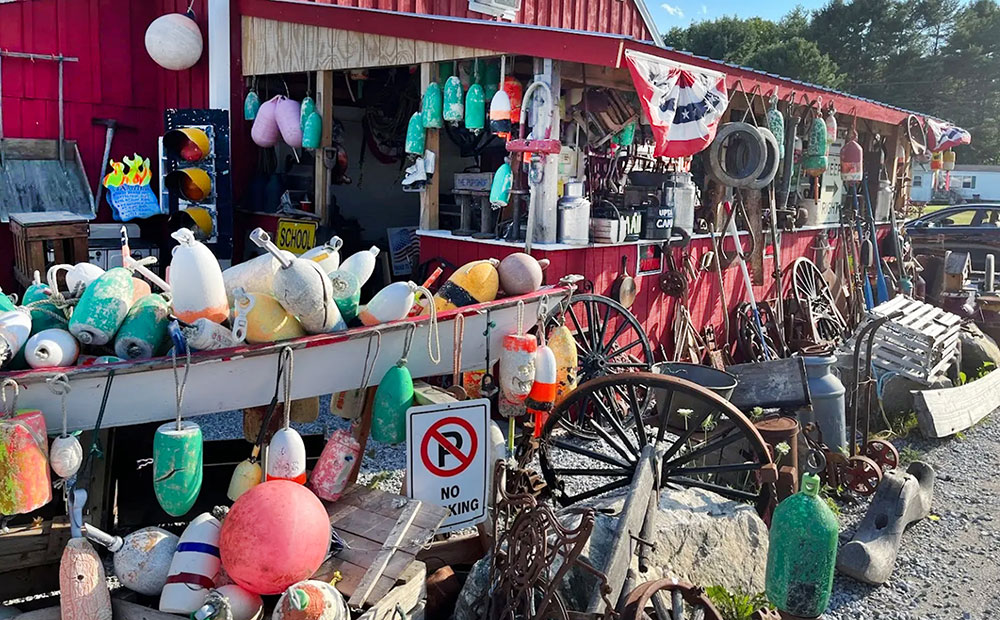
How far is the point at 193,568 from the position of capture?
3.26m

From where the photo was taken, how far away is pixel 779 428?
16.2 ft

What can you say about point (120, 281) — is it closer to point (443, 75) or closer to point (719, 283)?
point (443, 75)

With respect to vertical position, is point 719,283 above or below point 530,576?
above

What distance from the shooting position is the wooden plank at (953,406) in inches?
284

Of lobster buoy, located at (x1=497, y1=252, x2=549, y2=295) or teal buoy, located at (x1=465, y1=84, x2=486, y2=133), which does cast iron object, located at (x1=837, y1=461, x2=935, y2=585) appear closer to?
lobster buoy, located at (x1=497, y1=252, x2=549, y2=295)

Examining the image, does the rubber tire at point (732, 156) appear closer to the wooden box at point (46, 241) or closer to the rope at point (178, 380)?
the rope at point (178, 380)

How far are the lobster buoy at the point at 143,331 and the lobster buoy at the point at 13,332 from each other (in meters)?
0.37

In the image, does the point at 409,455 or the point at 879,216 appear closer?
the point at 409,455

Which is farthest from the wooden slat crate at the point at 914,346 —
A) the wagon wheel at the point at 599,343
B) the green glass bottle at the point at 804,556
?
the green glass bottle at the point at 804,556

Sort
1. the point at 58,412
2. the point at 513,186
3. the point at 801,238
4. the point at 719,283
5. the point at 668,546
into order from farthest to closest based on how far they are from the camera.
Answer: the point at 801,238 → the point at 719,283 → the point at 513,186 → the point at 668,546 → the point at 58,412

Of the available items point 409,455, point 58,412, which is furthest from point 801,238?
point 58,412

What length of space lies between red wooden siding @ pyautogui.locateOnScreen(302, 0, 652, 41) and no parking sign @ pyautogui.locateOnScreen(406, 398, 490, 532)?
25.6 feet

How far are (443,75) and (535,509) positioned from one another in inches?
207

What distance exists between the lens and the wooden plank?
7.22m
